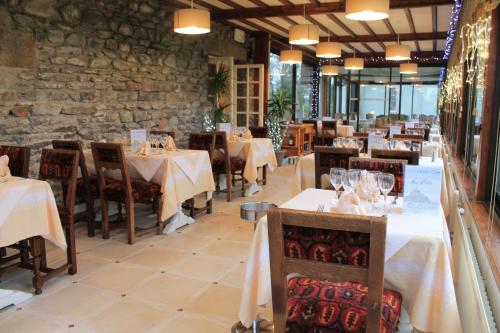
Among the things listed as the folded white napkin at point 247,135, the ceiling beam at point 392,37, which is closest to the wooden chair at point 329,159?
the folded white napkin at point 247,135

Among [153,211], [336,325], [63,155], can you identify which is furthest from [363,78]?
[336,325]

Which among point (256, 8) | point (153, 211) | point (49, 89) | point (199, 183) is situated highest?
point (256, 8)

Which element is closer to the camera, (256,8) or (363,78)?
(256,8)

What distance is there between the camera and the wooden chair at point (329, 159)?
3.82 m

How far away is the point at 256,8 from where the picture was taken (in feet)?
24.8

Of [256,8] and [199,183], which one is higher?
[256,8]

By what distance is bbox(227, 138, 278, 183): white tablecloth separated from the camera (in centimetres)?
609

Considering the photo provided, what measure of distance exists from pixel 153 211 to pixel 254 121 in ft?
16.0

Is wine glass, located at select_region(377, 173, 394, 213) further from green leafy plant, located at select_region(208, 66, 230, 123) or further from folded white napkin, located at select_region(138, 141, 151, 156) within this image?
green leafy plant, located at select_region(208, 66, 230, 123)

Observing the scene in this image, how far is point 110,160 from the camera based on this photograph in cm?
415

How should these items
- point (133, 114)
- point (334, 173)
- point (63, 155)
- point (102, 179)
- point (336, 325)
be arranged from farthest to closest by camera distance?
1. point (133, 114)
2. point (102, 179)
3. point (63, 155)
4. point (334, 173)
5. point (336, 325)

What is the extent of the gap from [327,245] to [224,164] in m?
4.45

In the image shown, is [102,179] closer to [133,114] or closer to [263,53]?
[133,114]

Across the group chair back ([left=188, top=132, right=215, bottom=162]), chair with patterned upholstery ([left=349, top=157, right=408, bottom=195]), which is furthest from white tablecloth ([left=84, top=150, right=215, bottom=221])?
chair with patterned upholstery ([left=349, top=157, right=408, bottom=195])
